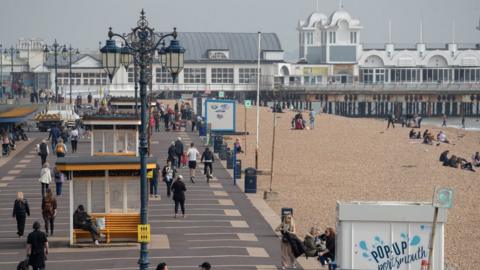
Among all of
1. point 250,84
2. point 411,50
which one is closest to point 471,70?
point 411,50

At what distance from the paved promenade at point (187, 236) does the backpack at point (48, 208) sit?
51 centimetres

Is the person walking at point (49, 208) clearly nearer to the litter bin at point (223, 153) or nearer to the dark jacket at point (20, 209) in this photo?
the dark jacket at point (20, 209)

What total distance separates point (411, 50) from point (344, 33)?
874cm

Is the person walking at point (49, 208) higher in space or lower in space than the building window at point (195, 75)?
lower

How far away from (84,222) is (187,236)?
2.62 meters

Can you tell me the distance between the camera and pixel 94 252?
25375mm

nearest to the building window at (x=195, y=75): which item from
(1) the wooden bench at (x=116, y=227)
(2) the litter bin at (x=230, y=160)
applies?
(2) the litter bin at (x=230, y=160)

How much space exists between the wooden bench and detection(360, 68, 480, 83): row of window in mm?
115717

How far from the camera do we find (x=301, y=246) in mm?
23766

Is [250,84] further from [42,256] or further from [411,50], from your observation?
[42,256]

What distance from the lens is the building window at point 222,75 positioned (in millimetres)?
127625

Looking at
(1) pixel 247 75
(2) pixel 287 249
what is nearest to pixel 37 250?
(2) pixel 287 249

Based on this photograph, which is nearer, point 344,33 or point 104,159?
point 104,159

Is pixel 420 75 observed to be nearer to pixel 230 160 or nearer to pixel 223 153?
pixel 223 153
